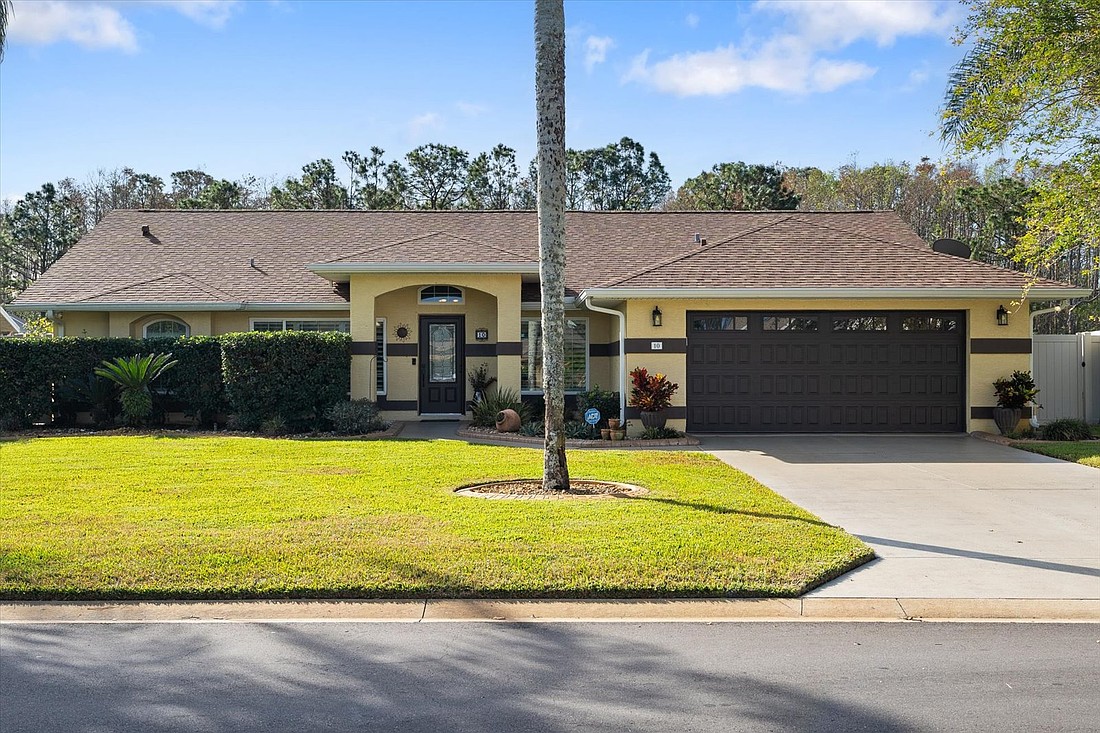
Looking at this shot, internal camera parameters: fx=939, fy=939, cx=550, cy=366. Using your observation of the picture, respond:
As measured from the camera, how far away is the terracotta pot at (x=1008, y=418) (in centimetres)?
1706

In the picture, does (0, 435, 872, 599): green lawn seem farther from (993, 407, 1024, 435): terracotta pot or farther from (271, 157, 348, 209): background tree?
(271, 157, 348, 209): background tree

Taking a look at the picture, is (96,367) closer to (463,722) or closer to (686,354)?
(686,354)

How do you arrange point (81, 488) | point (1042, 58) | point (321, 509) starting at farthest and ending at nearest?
point (1042, 58), point (81, 488), point (321, 509)

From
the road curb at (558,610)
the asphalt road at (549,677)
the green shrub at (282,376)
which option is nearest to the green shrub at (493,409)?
the green shrub at (282,376)

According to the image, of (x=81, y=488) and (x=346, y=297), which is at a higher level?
(x=346, y=297)

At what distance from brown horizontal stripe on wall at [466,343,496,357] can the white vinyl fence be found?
37.7ft

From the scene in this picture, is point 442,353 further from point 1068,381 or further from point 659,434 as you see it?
point 1068,381

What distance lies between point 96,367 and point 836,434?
14.4 m

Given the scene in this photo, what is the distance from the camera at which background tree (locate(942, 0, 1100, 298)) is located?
13719mm

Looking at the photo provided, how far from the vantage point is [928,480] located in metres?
12.1

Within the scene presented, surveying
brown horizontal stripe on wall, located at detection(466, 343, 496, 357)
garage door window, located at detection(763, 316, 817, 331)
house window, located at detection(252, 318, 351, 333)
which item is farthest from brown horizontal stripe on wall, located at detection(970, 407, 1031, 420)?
house window, located at detection(252, 318, 351, 333)

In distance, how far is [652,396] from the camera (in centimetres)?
1698

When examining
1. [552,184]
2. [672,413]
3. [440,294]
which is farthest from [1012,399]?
[440,294]

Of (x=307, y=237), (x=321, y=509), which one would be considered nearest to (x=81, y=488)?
(x=321, y=509)
